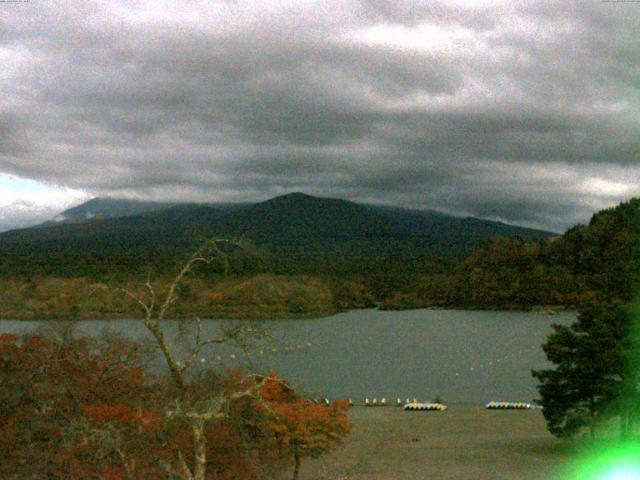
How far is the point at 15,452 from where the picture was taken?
12156 millimetres

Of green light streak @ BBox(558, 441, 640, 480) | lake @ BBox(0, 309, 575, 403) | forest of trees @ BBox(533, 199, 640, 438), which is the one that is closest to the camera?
green light streak @ BBox(558, 441, 640, 480)

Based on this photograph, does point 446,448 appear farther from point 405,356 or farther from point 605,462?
point 405,356

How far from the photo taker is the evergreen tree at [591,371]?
62.6ft

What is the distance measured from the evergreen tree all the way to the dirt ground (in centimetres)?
151

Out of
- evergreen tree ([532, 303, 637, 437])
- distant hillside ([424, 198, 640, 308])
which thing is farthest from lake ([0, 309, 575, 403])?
distant hillside ([424, 198, 640, 308])

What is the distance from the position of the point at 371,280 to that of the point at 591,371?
8729cm

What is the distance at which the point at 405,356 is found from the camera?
5494 cm

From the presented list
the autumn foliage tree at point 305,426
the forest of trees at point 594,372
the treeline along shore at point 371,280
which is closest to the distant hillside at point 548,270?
the treeline along shore at point 371,280

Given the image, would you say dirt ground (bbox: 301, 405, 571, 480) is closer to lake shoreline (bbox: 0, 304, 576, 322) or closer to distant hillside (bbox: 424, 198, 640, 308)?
lake shoreline (bbox: 0, 304, 576, 322)

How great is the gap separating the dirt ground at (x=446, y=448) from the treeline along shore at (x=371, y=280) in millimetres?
39314

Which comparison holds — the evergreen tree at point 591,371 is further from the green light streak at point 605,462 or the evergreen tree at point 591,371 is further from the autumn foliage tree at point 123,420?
the autumn foliage tree at point 123,420

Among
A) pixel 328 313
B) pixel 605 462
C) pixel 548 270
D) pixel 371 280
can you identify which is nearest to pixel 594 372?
pixel 605 462

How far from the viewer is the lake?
134 ft

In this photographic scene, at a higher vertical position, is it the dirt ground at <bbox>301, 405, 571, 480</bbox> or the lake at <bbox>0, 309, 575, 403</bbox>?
the dirt ground at <bbox>301, 405, 571, 480</bbox>
